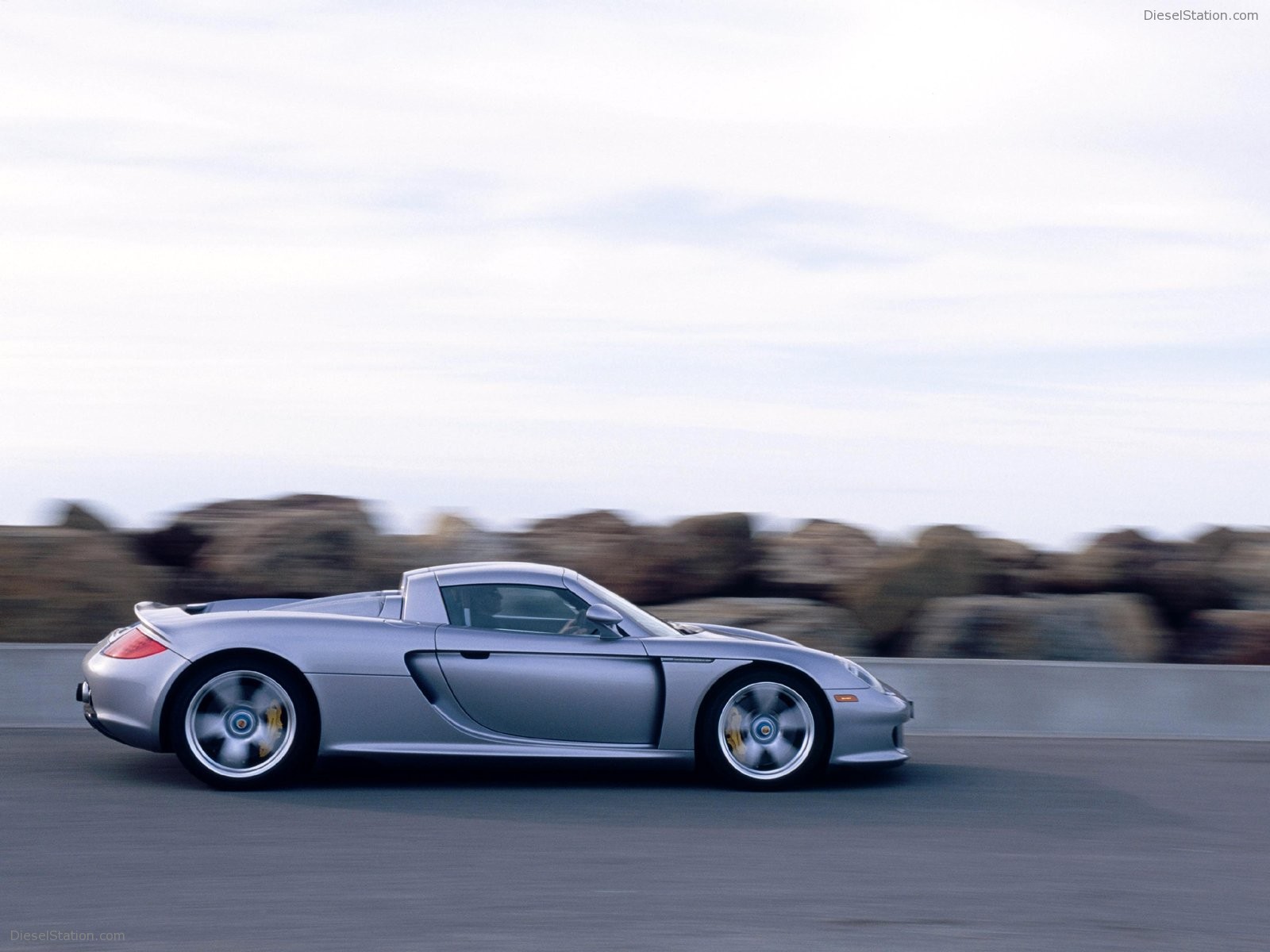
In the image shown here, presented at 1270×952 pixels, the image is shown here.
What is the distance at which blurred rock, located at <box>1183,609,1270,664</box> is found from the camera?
12227mm

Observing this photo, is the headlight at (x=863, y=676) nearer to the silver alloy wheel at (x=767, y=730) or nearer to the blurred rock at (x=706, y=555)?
the silver alloy wheel at (x=767, y=730)

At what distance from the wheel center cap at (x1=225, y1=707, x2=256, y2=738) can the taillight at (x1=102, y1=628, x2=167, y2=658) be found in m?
0.47

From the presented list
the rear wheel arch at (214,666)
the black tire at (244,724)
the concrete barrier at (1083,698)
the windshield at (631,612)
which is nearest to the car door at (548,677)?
the windshield at (631,612)

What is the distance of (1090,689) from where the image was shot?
10.3m

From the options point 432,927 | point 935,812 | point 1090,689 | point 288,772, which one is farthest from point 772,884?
point 1090,689

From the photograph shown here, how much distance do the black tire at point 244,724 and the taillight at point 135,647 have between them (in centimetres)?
28

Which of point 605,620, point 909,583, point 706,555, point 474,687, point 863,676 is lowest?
point 474,687

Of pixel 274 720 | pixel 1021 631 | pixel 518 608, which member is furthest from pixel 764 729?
pixel 1021 631

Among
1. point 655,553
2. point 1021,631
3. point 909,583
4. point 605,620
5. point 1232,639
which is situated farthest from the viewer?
point 655,553

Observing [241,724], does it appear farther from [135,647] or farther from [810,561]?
[810,561]

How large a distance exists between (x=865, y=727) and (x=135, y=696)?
3.75 m

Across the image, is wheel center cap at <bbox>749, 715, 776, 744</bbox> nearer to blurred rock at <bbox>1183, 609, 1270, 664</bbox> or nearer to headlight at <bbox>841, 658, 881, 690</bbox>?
headlight at <bbox>841, 658, 881, 690</bbox>

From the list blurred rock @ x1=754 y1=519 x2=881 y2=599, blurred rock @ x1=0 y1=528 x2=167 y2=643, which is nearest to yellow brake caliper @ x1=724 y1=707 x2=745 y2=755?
blurred rock @ x1=754 y1=519 x2=881 y2=599

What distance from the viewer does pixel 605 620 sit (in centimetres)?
744
